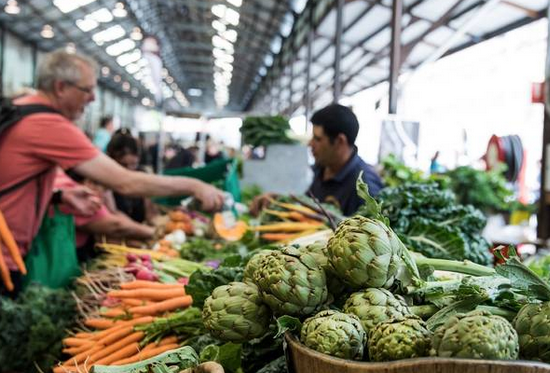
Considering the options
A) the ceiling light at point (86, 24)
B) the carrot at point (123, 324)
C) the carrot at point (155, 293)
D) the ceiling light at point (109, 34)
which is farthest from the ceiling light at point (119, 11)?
the carrot at point (123, 324)

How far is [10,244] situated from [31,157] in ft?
1.47

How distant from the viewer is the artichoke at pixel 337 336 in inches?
37.2

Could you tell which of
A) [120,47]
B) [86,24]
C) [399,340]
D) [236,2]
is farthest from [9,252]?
[120,47]

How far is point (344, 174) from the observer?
3.35 meters

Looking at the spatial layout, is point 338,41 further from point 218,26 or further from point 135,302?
point 218,26

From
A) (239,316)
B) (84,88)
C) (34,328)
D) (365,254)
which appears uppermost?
(84,88)

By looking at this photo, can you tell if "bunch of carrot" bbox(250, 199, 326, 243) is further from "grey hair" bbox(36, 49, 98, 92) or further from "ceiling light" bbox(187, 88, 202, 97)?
"ceiling light" bbox(187, 88, 202, 97)

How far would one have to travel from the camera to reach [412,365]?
0.86 metres

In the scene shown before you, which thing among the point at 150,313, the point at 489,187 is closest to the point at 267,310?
the point at 150,313

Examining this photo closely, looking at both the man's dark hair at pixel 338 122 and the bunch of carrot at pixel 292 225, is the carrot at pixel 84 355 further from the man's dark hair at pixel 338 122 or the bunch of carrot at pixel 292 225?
the man's dark hair at pixel 338 122

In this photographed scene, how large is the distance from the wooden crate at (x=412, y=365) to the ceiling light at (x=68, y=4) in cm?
1813

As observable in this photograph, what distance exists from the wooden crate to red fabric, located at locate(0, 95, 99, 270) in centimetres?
226

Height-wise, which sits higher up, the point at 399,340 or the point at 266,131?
the point at 266,131

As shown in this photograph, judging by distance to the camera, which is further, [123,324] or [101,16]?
A: [101,16]
